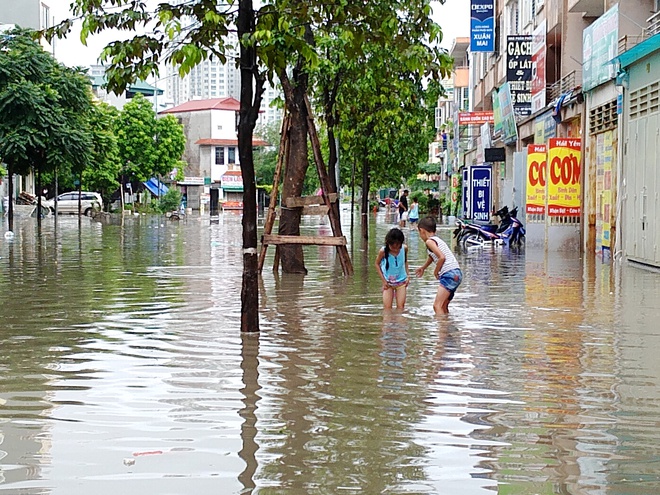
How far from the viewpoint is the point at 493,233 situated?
103 ft

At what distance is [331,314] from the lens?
512 inches

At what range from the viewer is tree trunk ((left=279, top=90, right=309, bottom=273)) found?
1839cm

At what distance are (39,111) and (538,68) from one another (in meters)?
17.8

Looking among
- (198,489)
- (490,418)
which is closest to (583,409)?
(490,418)

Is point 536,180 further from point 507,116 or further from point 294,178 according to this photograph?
point 507,116

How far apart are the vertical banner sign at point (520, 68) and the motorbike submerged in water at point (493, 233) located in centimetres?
818

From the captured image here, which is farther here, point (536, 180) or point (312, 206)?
point (536, 180)

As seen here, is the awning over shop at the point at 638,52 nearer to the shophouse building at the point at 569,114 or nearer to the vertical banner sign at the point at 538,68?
the shophouse building at the point at 569,114

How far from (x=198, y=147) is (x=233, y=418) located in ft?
364

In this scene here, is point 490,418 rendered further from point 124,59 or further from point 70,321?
point 70,321

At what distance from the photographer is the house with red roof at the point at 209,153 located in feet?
371

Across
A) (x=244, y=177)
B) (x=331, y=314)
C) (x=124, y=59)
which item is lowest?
(x=331, y=314)

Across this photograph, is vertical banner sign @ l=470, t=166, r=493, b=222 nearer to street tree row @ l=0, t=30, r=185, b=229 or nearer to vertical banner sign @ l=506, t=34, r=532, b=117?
vertical banner sign @ l=506, t=34, r=532, b=117

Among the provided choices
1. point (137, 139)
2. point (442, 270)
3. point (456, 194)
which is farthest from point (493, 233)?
point (137, 139)
